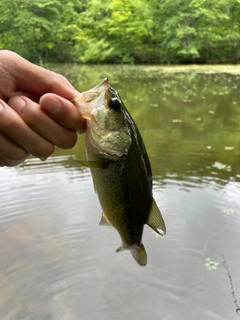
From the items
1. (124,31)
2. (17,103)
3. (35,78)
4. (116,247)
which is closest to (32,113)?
(17,103)

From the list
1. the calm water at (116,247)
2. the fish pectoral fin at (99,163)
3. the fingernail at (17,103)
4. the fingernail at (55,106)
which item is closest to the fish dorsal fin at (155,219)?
the fish pectoral fin at (99,163)

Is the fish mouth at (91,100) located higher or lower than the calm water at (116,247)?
higher

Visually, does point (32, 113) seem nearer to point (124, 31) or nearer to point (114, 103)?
point (114, 103)

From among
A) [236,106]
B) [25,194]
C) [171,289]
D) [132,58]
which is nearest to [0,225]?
[25,194]

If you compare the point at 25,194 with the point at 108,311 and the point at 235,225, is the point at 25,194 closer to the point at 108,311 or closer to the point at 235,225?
the point at 108,311

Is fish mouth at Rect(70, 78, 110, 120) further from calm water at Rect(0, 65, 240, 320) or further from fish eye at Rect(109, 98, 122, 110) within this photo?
calm water at Rect(0, 65, 240, 320)

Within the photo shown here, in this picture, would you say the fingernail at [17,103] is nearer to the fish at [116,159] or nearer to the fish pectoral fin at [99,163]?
the fish at [116,159]

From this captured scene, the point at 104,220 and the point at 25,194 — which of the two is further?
the point at 25,194
